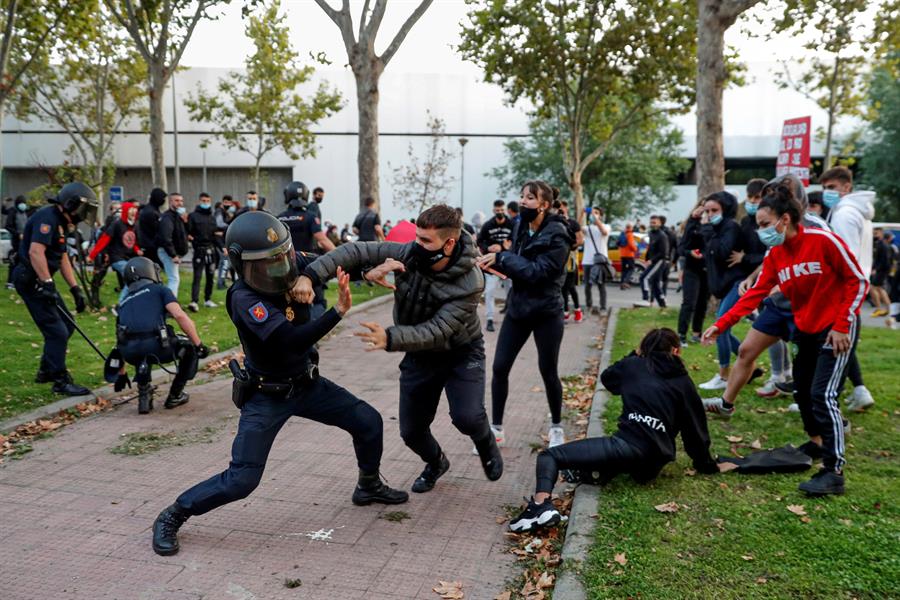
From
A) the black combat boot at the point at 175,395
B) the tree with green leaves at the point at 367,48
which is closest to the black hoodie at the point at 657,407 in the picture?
the black combat boot at the point at 175,395

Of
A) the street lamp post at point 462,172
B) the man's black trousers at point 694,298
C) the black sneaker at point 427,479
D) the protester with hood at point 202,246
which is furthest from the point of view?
the street lamp post at point 462,172

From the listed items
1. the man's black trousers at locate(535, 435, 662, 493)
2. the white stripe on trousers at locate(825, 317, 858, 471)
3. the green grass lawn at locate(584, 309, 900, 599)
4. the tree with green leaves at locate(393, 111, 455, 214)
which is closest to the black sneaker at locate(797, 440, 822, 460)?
the green grass lawn at locate(584, 309, 900, 599)

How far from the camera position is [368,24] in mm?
15945

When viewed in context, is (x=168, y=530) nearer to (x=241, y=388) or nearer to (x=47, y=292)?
(x=241, y=388)

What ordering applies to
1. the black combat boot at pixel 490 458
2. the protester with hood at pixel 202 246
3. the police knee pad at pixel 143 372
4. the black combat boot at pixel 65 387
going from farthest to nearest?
1. the protester with hood at pixel 202 246
2. the black combat boot at pixel 65 387
3. the police knee pad at pixel 143 372
4. the black combat boot at pixel 490 458

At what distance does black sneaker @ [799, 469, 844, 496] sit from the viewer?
4789 millimetres

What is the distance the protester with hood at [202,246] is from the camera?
1335 centimetres

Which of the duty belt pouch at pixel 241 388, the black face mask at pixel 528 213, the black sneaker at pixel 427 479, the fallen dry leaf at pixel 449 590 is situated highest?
the black face mask at pixel 528 213

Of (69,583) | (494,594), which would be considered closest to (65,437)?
(69,583)

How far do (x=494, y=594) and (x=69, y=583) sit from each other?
2068 millimetres

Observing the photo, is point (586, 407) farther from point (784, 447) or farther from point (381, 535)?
point (381, 535)

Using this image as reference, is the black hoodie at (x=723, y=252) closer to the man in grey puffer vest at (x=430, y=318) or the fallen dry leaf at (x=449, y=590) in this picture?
the man in grey puffer vest at (x=430, y=318)

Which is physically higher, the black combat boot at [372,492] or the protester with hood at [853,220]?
the protester with hood at [853,220]

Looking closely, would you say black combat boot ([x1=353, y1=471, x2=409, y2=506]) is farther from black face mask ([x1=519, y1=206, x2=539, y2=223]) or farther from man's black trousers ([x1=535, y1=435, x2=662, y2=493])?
black face mask ([x1=519, y1=206, x2=539, y2=223])
